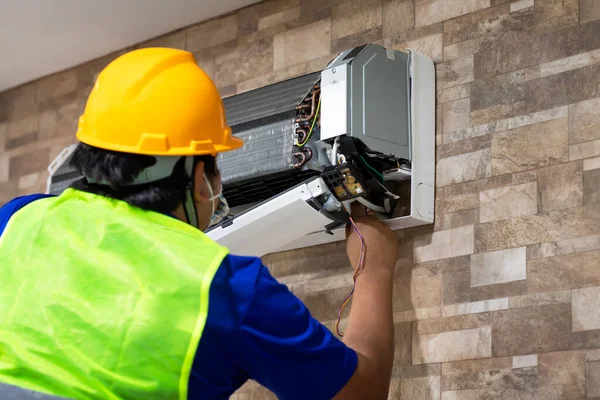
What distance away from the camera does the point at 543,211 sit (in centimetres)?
235

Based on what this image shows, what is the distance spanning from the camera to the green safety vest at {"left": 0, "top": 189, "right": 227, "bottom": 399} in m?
1.50

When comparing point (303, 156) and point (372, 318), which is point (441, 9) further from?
point (372, 318)

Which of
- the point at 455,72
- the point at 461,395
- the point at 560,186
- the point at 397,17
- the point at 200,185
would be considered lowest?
the point at 461,395

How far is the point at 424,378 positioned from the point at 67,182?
4.47 ft

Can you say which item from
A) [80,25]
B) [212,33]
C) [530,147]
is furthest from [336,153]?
[80,25]

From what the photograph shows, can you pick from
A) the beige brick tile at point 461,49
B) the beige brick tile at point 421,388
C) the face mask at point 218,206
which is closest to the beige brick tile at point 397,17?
the beige brick tile at point 461,49

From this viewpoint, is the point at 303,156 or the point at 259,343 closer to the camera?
the point at 259,343

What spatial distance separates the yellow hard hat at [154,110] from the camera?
5.53ft

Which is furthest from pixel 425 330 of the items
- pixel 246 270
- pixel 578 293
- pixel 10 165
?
pixel 10 165

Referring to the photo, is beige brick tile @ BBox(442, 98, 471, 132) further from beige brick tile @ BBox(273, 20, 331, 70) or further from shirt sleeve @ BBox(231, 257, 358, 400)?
shirt sleeve @ BBox(231, 257, 358, 400)

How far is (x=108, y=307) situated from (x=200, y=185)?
0.31 m

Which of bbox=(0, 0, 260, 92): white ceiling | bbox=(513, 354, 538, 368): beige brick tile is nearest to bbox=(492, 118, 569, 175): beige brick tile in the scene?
bbox=(513, 354, 538, 368): beige brick tile

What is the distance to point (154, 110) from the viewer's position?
172cm

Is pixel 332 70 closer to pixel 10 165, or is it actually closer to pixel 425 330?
pixel 425 330
